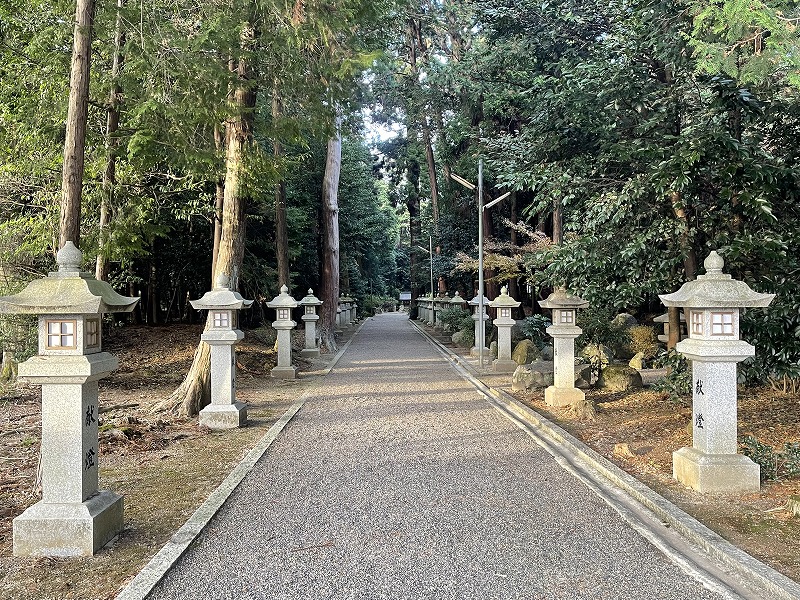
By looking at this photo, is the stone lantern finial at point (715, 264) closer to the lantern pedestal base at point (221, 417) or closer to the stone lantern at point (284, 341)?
the lantern pedestal base at point (221, 417)

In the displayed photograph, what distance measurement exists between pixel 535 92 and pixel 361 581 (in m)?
8.97

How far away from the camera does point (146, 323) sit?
820 inches

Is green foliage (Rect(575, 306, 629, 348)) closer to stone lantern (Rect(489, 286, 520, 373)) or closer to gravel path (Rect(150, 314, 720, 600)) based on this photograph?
stone lantern (Rect(489, 286, 520, 373))

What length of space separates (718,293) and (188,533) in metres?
4.67

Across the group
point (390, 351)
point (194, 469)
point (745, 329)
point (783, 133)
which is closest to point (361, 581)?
point (194, 469)

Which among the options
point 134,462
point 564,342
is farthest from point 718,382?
point 134,462

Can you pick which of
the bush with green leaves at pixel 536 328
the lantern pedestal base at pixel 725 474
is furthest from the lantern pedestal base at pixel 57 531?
the bush with green leaves at pixel 536 328

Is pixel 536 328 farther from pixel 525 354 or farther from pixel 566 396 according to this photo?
pixel 566 396

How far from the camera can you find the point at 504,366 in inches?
568

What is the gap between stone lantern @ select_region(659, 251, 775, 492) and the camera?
207 inches

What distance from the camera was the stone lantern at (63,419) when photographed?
4.09 metres

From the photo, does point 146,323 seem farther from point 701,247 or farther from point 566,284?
point 701,247

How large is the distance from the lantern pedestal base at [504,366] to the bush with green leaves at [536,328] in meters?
4.11

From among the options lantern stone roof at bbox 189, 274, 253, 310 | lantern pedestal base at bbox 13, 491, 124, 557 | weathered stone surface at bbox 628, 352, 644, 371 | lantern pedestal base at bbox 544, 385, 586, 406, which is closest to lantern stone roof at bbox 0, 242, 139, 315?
lantern pedestal base at bbox 13, 491, 124, 557
